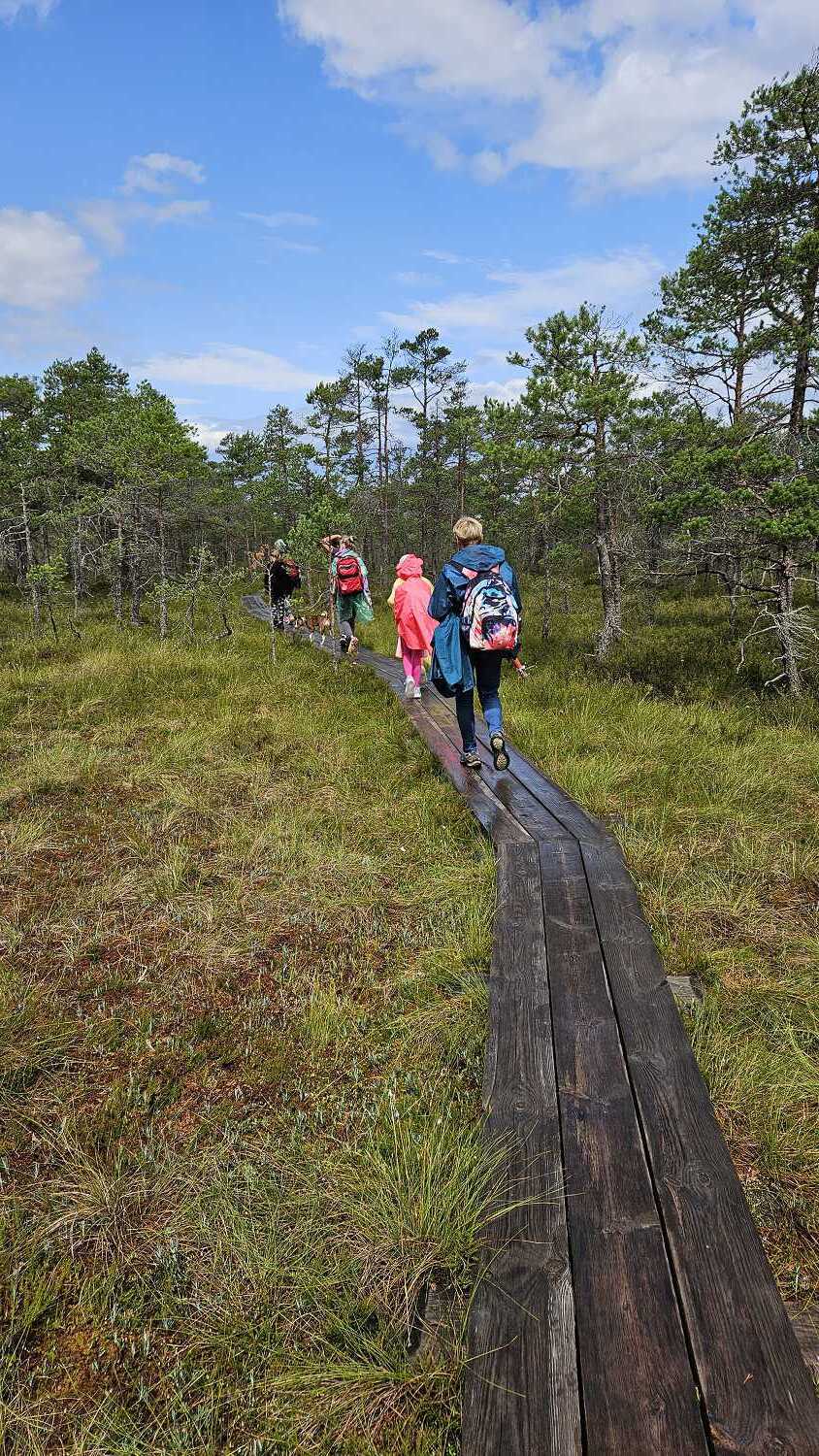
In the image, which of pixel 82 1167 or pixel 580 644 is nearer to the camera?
pixel 82 1167

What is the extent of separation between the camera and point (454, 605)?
17.4 ft

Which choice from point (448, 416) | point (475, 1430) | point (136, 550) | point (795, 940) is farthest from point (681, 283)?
point (448, 416)

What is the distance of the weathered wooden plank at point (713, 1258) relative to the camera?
4.66 feet

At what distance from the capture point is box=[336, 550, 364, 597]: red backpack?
32.3ft

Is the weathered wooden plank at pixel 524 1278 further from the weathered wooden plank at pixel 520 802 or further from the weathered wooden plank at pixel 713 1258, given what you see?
the weathered wooden plank at pixel 520 802

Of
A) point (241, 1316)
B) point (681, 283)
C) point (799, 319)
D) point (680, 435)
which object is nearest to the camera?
point (241, 1316)

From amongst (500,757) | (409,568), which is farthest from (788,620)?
(500,757)

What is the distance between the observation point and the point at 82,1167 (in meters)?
2.20

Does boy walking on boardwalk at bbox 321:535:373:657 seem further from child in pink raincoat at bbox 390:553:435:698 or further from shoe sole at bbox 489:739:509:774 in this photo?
shoe sole at bbox 489:739:509:774

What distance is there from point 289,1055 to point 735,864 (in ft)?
10.8

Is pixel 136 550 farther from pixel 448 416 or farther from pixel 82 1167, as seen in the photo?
pixel 448 416

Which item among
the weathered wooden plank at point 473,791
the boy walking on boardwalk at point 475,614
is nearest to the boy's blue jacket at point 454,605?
the boy walking on boardwalk at point 475,614

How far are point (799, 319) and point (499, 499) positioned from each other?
1451cm

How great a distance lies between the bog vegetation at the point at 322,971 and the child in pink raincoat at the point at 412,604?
132 centimetres
